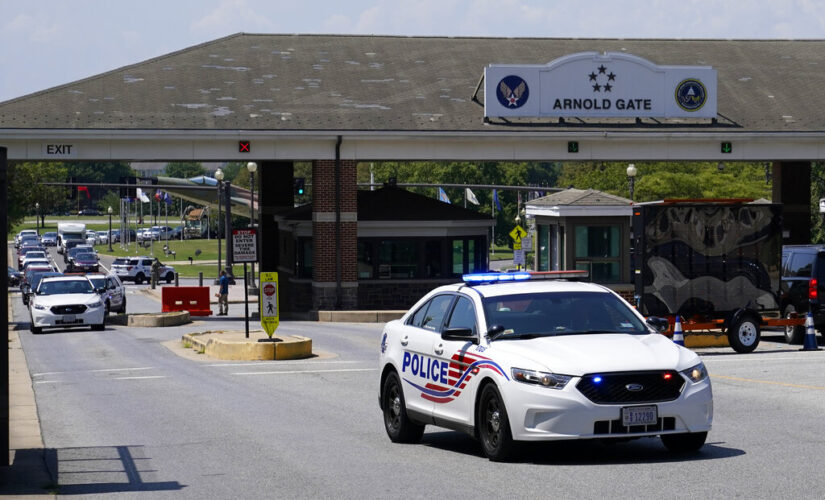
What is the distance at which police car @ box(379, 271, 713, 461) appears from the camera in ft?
36.8

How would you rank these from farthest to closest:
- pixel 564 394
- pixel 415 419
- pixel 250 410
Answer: pixel 250 410, pixel 415 419, pixel 564 394

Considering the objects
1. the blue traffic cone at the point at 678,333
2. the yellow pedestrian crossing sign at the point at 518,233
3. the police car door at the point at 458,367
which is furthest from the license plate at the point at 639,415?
the yellow pedestrian crossing sign at the point at 518,233

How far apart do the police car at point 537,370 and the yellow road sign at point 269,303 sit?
531 inches

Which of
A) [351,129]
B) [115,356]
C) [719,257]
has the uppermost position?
[351,129]

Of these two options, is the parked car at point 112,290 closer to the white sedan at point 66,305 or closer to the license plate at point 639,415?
the white sedan at point 66,305

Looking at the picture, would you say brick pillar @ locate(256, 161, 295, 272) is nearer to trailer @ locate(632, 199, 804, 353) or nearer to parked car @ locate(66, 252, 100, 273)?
trailer @ locate(632, 199, 804, 353)

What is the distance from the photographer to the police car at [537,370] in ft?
36.8

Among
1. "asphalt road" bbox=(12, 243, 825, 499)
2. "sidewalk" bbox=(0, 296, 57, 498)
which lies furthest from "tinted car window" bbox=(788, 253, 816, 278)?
"sidewalk" bbox=(0, 296, 57, 498)

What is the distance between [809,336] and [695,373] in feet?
49.5

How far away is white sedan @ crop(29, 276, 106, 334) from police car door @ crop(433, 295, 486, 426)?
88.1 ft

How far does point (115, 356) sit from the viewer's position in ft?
93.1

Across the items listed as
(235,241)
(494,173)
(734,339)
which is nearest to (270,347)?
(235,241)

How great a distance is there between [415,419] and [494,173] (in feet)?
308

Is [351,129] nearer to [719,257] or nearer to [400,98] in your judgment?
[400,98]
